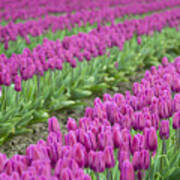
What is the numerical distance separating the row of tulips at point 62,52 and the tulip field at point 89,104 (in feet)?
0.04

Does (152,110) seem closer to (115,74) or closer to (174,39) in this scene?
(115,74)

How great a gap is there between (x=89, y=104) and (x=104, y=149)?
3522 mm

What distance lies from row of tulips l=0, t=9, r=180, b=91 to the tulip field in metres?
0.01

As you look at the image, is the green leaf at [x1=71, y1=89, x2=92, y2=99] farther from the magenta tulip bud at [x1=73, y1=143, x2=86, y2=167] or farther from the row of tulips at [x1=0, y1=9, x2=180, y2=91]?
the magenta tulip bud at [x1=73, y1=143, x2=86, y2=167]

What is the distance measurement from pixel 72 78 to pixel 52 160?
139 inches

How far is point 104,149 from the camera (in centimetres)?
180

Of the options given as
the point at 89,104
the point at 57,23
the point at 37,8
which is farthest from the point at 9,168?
the point at 37,8

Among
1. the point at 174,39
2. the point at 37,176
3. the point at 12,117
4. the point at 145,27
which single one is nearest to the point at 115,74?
the point at 145,27

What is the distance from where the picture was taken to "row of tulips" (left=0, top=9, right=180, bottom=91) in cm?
374

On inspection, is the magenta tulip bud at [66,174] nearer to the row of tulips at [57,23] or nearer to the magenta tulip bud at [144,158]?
the magenta tulip bud at [144,158]

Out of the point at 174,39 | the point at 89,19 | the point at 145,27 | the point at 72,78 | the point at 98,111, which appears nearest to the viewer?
the point at 98,111

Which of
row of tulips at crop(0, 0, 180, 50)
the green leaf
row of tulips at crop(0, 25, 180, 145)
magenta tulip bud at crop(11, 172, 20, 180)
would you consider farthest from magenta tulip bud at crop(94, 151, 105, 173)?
row of tulips at crop(0, 0, 180, 50)

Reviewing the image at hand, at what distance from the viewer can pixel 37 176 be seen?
4.68 feet

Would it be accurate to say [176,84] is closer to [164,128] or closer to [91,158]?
[164,128]
